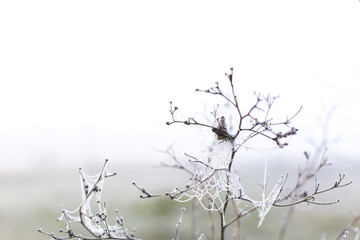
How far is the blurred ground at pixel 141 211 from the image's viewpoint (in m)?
2.98

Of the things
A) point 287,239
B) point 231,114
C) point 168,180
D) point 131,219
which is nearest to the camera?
point 231,114

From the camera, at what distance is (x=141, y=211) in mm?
3367

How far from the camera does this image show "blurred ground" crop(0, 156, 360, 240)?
2.98 meters

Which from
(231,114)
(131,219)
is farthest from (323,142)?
(131,219)

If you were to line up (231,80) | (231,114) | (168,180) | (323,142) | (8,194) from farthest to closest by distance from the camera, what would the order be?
(168,180), (8,194), (323,142), (231,114), (231,80)

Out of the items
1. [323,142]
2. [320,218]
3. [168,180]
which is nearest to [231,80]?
[323,142]

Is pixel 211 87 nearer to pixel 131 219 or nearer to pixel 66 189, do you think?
pixel 131 219

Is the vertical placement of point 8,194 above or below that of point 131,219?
above

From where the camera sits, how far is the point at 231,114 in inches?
27.2

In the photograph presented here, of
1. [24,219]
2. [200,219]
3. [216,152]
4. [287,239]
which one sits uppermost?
[24,219]

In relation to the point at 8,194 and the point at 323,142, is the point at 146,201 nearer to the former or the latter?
the point at 8,194

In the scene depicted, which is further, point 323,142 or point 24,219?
point 24,219

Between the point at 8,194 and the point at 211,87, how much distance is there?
375 cm

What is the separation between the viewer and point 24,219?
3326 millimetres
